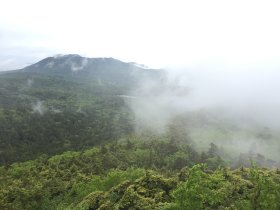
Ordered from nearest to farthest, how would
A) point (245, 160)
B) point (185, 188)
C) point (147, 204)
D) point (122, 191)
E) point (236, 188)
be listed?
1. point (185, 188)
2. point (147, 204)
3. point (236, 188)
4. point (122, 191)
5. point (245, 160)

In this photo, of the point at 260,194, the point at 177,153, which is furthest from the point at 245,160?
the point at 260,194

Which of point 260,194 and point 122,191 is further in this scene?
point 122,191

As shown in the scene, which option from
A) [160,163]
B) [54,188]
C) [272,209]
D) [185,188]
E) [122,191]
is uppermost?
[185,188]

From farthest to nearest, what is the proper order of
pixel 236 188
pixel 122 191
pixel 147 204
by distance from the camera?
pixel 122 191 < pixel 236 188 < pixel 147 204

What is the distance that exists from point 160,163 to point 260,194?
129117 millimetres

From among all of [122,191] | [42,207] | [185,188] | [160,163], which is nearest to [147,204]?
[122,191]

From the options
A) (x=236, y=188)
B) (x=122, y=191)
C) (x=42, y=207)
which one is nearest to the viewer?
(x=236, y=188)

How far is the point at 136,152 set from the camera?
7160 inches

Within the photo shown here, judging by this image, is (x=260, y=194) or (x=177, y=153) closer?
(x=260, y=194)

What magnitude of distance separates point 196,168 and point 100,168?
111387 millimetres

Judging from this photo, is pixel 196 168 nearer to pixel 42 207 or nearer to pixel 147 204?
pixel 147 204

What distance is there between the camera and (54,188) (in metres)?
106

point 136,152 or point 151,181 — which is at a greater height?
point 151,181

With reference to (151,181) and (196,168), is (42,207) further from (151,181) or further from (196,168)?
(196,168)
